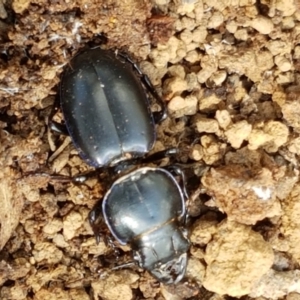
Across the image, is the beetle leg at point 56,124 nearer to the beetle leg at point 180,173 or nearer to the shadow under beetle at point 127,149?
the shadow under beetle at point 127,149

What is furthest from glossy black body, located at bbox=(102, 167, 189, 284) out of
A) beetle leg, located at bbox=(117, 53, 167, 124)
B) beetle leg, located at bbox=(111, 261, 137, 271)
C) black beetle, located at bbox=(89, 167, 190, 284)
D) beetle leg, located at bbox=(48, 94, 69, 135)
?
beetle leg, located at bbox=(48, 94, 69, 135)

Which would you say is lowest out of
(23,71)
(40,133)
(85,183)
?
(85,183)

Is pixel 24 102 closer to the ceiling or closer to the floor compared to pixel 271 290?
closer to the ceiling

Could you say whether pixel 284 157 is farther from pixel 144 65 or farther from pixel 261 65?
pixel 144 65

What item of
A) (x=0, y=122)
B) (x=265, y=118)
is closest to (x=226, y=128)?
(x=265, y=118)

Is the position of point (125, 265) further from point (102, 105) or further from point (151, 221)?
point (102, 105)

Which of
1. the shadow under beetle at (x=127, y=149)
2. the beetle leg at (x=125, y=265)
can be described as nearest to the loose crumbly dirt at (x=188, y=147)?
the beetle leg at (x=125, y=265)
